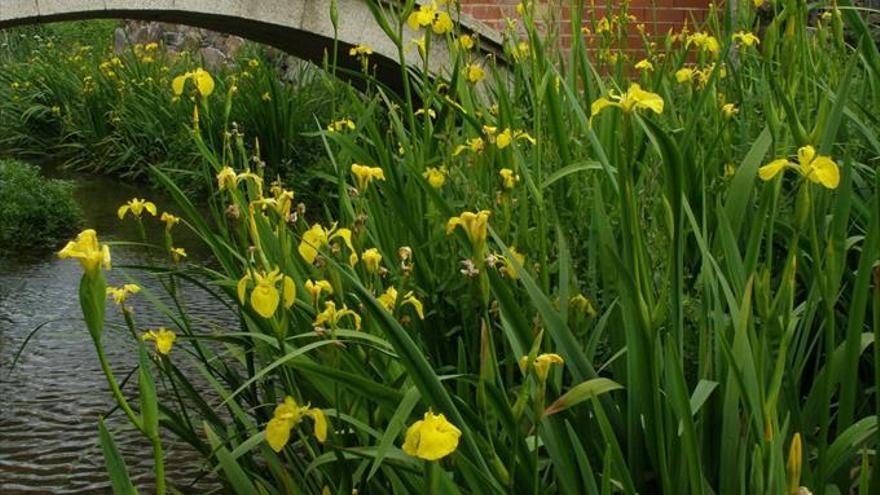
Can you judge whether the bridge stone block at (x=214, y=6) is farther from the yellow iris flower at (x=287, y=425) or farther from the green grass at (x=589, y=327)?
the yellow iris flower at (x=287, y=425)

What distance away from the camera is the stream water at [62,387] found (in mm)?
2953

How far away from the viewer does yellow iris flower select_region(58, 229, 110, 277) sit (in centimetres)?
104

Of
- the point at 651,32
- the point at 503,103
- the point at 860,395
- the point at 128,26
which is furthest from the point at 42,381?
the point at 128,26

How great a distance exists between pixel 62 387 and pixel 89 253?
109 inches

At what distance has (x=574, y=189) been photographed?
→ 2332mm

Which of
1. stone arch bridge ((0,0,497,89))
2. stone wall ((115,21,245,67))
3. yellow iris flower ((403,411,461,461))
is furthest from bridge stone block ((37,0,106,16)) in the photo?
yellow iris flower ((403,411,461,461))

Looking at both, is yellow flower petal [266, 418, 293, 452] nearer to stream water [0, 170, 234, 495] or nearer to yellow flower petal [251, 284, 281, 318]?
yellow flower petal [251, 284, 281, 318]

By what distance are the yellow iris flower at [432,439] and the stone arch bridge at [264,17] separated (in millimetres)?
5231

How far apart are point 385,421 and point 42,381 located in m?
2.24

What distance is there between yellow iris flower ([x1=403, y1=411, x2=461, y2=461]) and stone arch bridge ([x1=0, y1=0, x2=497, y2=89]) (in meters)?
5.23

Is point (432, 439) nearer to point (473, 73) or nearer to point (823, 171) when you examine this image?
point (823, 171)

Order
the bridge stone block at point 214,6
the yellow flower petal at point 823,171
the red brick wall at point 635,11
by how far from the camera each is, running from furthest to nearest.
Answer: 1. the red brick wall at point 635,11
2. the bridge stone block at point 214,6
3. the yellow flower petal at point 823,171

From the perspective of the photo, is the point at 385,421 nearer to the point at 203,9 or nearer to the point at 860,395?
the point at 860,395

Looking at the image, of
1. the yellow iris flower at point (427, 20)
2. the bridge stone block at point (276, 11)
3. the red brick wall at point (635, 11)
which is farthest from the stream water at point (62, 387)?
the red brick wall at point (635, 11)
